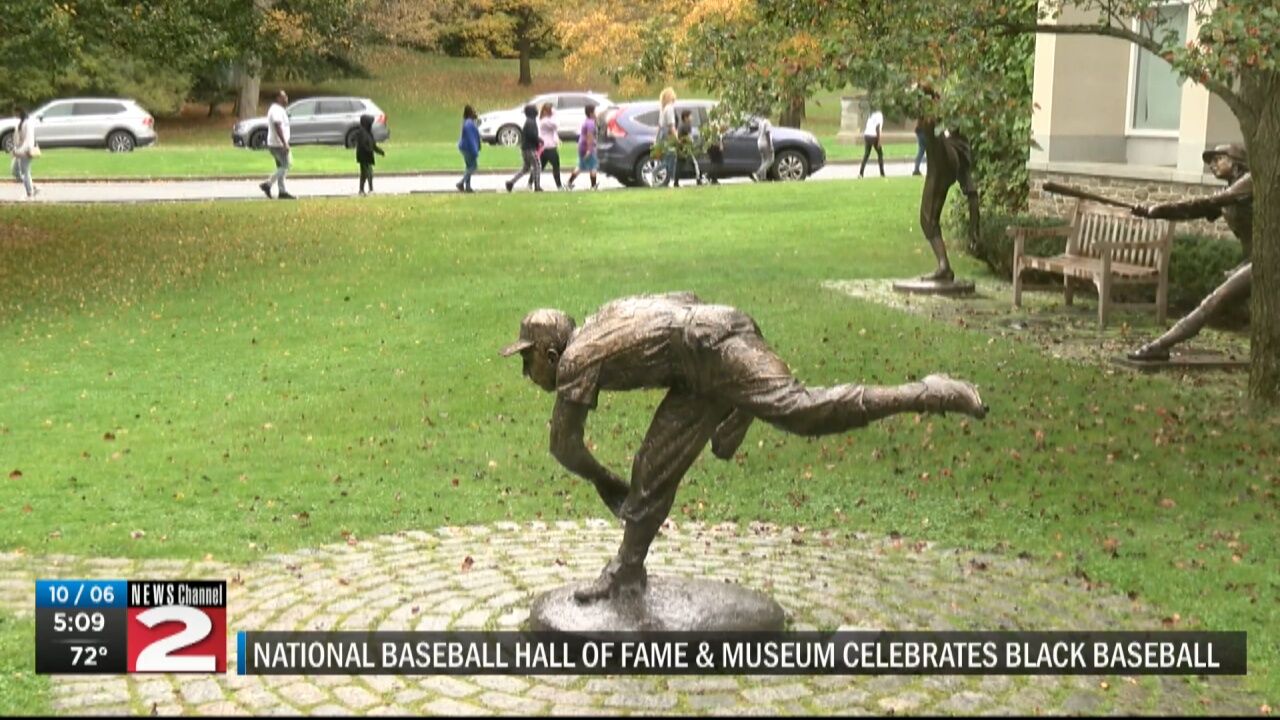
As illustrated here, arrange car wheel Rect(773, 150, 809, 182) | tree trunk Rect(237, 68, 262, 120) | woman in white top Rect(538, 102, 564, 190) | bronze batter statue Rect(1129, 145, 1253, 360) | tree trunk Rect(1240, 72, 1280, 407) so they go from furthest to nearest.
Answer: tree trunk Rect(237, 68, 262, 120), car wheel Rect(773, 150, 809, 182), woman in white top Rect(538, 102, 564, 190), bronze batter statue Rect(1129, 145, 1253, 360), tree trunk Rect(1240, 72, 1280, 407)

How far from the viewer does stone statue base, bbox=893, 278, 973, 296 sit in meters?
16.2

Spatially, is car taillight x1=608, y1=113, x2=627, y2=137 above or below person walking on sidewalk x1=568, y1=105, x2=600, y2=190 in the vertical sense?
above

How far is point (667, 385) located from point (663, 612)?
940 mm

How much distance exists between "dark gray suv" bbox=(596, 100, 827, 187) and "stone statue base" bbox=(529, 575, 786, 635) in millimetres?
21486

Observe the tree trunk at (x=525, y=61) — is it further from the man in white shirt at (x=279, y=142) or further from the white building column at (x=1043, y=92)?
the white building column at (x=1043, y=92)

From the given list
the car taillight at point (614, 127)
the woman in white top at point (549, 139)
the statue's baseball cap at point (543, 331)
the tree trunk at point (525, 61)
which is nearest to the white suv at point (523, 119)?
the car taillight at point (614, 127)

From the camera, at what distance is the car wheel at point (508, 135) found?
1587 inches

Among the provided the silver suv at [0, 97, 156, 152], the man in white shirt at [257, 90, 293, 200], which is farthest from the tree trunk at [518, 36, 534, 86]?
the man in white shirt at [257, 90, 293, 200]

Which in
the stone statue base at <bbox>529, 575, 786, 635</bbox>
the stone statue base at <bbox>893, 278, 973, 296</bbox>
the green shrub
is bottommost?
the stone statue base at <bbox>529, 575, 786, 635</bbox>

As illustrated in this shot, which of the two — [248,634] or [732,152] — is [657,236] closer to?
[732,152]

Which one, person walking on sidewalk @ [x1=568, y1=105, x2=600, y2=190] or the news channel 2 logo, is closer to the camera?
the news channel 2 logo

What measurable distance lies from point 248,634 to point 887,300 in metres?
10.6

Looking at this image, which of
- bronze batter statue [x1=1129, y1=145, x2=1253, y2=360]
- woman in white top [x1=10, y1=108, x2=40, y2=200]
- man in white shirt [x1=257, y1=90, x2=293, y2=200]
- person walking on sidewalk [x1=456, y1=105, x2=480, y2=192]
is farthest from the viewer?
person walking on sidewalk [x1=456, y1=105, x2=480, y2=192]

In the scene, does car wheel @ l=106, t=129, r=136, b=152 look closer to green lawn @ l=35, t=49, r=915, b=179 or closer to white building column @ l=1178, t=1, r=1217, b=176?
green lawn @ l=35, t=49, r=915, b=179
